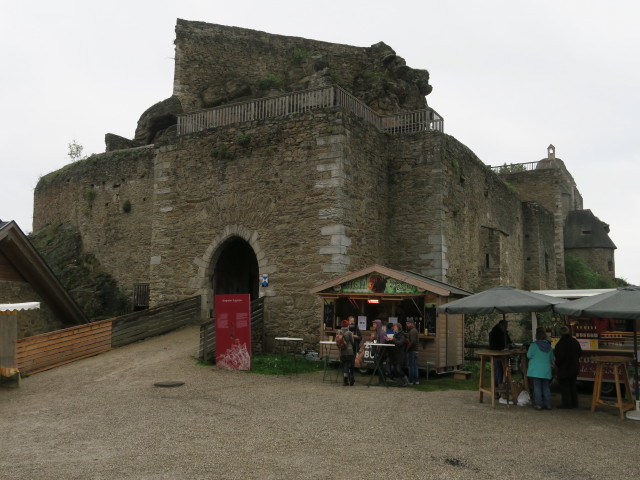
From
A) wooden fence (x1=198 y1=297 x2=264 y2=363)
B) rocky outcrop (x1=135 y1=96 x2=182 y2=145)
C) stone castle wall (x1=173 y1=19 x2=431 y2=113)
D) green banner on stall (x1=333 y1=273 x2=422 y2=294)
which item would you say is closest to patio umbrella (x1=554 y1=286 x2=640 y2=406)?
green banner on stall (x1=333 y1=273 x2=422 y2=294)

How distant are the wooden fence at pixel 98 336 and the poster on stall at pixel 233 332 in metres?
3.16

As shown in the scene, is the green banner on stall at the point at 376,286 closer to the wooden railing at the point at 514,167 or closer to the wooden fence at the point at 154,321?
the wooden fence at the point at 154,321

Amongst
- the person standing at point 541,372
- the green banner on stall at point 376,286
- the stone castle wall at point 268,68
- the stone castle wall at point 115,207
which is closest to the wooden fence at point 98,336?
the green banner on stall at point 376,286

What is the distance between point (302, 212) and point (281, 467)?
8807mm

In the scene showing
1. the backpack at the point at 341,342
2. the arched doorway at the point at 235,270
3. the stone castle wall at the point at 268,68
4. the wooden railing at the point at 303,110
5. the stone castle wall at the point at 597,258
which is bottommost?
the backpack at the point at 341,342

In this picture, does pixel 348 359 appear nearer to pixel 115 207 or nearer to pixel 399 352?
pixel 399 352

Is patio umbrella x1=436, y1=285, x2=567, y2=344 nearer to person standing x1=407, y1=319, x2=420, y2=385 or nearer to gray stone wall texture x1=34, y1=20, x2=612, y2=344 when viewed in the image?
person standing x1=407, y1=319, x2=420, y2=385

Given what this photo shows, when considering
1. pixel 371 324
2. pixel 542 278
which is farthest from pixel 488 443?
pixel 542 278

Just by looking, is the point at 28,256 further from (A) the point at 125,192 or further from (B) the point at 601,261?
(B) the point at 601,261

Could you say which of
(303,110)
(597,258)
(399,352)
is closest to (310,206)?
(303,110)

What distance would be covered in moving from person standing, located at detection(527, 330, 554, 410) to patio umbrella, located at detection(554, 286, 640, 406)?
67cm

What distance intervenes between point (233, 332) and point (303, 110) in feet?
19.3

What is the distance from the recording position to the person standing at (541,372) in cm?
846

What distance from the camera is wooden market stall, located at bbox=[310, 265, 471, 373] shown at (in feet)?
37.0
